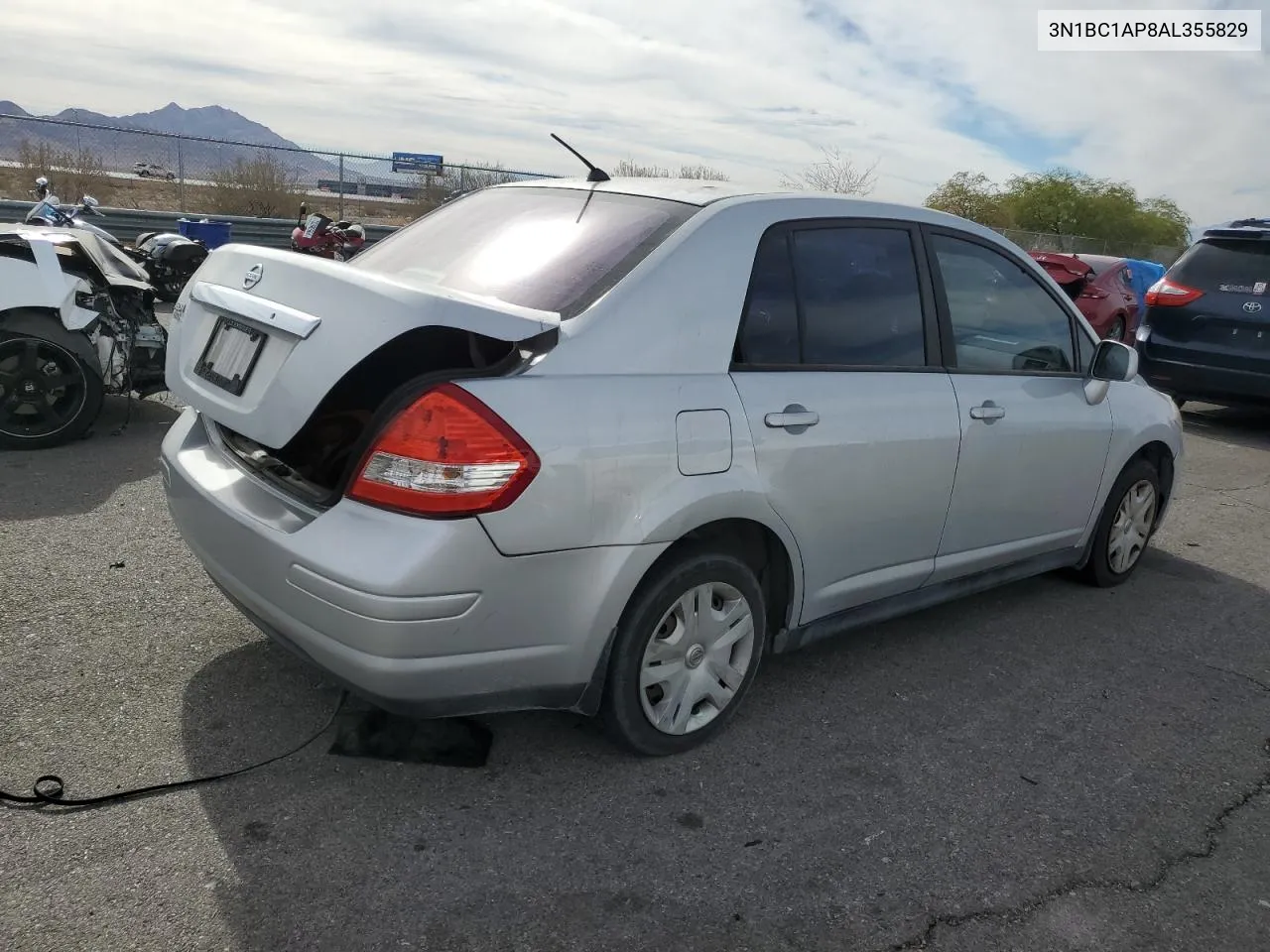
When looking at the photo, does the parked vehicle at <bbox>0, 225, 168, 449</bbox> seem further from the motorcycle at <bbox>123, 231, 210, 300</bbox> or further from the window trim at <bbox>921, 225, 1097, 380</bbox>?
the window trim at <bbox>921, 225, 1097, 380</bbox>

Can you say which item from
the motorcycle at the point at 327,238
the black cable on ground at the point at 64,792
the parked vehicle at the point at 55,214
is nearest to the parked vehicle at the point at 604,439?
the black cable on ground at the point at 64,792

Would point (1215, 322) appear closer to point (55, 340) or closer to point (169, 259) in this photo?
point (55, 340)

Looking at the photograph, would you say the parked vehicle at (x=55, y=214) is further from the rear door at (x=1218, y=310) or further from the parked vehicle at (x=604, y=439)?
the rear door at (x=1218, y=310)

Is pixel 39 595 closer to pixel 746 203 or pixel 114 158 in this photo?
pixel 746 203

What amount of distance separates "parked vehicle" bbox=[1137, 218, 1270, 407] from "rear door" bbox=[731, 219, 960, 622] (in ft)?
22.9

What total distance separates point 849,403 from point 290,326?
1754mm

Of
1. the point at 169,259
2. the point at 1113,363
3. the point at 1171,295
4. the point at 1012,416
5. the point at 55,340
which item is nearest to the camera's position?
the point at 1012,416

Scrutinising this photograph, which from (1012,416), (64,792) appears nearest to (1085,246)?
(1012,416)

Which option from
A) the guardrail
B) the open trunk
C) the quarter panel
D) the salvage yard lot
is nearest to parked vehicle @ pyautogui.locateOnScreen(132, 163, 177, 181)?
the guardrail

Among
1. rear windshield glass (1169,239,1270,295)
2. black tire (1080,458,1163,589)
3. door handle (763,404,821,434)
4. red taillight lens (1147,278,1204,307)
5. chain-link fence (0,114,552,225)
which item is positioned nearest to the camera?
door handle (763,404,821,434)

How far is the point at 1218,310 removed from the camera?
9633mm

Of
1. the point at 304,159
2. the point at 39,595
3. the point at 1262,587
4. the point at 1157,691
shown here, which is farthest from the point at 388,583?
the point at 304,159

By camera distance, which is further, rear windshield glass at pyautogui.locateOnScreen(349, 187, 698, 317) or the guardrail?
the guardrail

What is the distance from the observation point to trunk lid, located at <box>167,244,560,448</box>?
8.84ft
